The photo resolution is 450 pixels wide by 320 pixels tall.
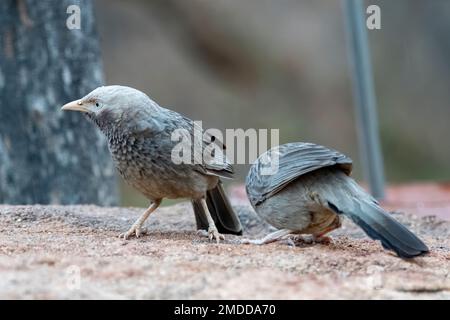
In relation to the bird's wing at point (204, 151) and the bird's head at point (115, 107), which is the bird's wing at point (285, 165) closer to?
the bird's wing at point (204, 151)

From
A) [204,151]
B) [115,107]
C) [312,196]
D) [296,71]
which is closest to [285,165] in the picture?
[312,196]

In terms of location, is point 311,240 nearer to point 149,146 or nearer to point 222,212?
point 222,212

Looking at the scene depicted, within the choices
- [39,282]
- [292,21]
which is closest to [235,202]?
[39,282]

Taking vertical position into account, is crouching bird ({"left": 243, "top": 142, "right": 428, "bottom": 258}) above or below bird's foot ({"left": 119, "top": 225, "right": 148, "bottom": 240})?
above

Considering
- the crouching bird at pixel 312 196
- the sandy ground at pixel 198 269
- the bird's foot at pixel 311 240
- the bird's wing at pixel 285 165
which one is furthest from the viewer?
the bird's foot at pixel 311 240

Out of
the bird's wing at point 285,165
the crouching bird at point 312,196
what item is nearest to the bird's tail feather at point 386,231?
the crouching bird at point 312,196

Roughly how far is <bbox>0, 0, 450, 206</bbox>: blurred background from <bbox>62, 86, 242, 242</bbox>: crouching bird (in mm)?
8663

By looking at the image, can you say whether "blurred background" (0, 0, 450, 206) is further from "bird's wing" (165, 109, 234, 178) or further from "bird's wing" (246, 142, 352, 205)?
"bird's wing" (246, 142, 352, 205)

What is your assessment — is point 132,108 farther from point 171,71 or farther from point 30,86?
point 171,71

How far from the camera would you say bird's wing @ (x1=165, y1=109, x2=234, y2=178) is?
Result: 15.6 feet

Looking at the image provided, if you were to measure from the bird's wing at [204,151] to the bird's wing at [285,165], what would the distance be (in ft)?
0.79

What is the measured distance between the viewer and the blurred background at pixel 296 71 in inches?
544

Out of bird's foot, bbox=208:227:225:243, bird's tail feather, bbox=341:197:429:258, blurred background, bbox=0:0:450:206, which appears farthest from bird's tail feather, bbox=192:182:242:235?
blurred background, bbox=0:0:450:206
